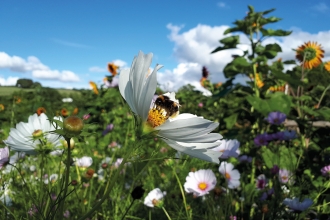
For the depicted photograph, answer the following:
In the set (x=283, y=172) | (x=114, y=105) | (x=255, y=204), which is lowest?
(x=255, y=204)

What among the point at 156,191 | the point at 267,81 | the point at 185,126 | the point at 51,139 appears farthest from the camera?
the point at 267,81

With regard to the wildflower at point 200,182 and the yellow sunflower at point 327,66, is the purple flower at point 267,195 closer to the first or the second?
the wildflower at point 200,182

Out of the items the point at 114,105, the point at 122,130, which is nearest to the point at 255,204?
the point at 122,130

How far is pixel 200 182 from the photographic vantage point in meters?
0.90

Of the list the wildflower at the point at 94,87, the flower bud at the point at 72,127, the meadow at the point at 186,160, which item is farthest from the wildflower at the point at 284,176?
the wildflower at the point at 94,87

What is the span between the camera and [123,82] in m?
0.42

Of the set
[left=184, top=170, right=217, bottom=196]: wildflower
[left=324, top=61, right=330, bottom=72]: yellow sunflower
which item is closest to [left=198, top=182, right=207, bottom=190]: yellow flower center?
[left=184, top=170, right=217, bottom=196]: wildflower

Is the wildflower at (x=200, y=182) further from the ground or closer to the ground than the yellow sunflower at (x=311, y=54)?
closer to the ground

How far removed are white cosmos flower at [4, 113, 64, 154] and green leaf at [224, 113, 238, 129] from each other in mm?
919

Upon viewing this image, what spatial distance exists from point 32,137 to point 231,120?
3.21ft

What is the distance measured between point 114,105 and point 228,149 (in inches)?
87.7

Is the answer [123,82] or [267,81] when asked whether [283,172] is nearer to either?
[267,81]

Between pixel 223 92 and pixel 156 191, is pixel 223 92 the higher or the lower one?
the higher one

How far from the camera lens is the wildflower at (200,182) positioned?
87 cm
